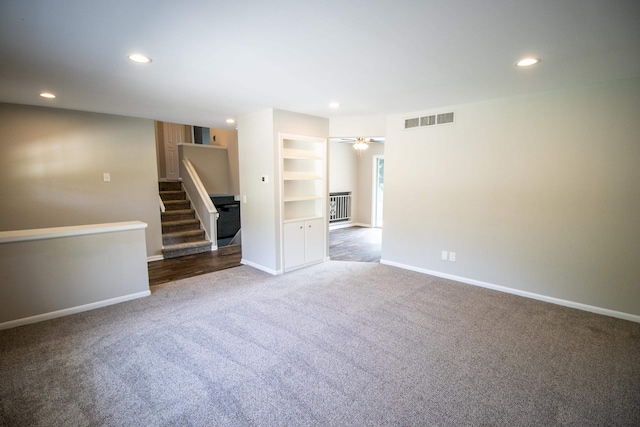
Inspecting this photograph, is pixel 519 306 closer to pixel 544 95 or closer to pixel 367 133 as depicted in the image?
pixel 544 95

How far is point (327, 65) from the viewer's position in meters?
2.52

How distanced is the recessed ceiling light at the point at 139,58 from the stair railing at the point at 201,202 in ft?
12.2

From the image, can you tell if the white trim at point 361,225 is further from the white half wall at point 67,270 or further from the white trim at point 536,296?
the white half wall at point 67,270

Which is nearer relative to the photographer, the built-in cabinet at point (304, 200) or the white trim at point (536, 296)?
the white trim at point (536, 296)

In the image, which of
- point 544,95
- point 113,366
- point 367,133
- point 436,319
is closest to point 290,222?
point 367,133

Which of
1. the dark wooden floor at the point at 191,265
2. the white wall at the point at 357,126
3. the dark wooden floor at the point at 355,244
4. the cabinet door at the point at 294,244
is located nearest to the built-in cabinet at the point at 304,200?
the cabinet door at the point at 294,244

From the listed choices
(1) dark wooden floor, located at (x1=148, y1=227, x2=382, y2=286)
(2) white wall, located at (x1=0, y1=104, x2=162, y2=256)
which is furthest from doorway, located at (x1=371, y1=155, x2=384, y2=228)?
(2) white wall, located at (x1=0, y1=104, x2=162, y2=256)

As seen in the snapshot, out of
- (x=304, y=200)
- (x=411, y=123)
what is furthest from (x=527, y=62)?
(x=304, y=200)

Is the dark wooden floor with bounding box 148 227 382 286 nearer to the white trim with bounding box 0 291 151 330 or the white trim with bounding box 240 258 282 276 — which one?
the white trim with bounding box 240 258 282 276

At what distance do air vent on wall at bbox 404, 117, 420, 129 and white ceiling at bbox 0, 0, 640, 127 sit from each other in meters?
0.82

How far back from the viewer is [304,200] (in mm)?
5090

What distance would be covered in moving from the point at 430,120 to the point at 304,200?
7.53ft

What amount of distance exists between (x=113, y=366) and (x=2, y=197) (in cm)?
333

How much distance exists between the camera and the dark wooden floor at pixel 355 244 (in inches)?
214
